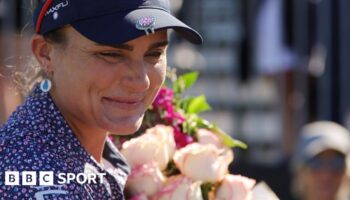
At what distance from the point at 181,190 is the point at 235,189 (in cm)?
17

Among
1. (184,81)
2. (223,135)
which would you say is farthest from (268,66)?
(223,135)

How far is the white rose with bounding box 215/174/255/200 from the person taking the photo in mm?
2809

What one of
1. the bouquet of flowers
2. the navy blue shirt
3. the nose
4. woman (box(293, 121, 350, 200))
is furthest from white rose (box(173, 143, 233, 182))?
woman (box(293, 121, 350, 200))

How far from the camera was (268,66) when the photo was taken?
680cm

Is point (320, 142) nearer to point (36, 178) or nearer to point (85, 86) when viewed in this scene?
point (85, 86)

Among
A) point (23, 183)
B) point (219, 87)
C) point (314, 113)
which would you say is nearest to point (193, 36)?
point (23, 183)

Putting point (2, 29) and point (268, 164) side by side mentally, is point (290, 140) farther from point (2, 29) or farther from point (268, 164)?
point (2, 29)

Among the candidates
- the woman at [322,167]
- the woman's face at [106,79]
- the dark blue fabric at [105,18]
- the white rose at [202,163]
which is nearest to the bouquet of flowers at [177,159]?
the white rose at [202,163]

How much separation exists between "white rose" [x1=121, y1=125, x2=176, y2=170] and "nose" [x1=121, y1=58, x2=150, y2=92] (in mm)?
418

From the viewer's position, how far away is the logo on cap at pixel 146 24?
2.45 m

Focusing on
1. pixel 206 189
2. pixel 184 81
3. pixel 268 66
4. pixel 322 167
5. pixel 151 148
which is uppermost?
pixel 184 81

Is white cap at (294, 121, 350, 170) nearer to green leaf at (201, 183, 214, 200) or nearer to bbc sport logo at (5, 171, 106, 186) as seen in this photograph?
green leaf at (201, 183, 214, 200)

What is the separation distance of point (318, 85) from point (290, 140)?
19.0 inches

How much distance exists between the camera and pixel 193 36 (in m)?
2.70
